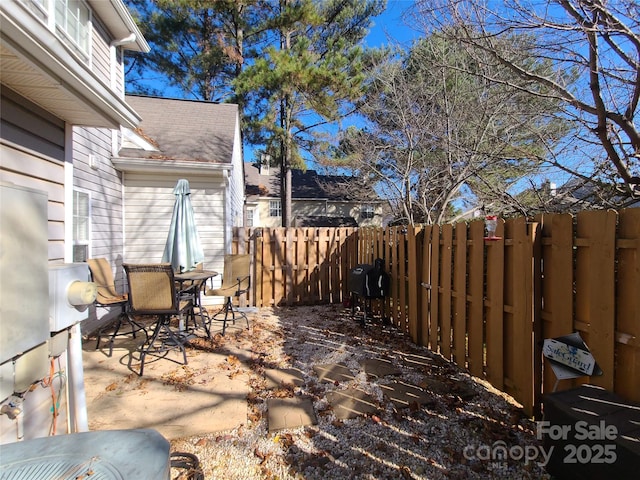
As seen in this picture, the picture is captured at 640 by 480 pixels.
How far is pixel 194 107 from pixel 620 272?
972 centimetres

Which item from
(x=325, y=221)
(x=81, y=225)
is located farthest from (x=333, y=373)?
(x=325, y=221)

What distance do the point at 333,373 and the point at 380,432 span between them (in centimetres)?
108

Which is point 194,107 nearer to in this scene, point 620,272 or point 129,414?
point 129,414

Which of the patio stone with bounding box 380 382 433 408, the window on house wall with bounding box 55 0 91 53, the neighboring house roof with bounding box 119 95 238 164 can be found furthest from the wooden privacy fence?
the window on house wall with bounding box 55 0 91 53

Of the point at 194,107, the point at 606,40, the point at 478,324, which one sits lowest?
the point at 478,324

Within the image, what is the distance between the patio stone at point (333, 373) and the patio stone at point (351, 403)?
9.6 inches

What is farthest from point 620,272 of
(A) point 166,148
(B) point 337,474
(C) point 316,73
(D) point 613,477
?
(C) point 316,73

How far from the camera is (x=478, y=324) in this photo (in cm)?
316

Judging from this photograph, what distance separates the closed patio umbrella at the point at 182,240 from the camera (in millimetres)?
4845

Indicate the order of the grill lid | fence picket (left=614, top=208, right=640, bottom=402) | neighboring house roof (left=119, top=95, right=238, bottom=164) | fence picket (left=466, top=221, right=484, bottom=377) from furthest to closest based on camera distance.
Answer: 1. neighboring house roof (left=119, top=95, right=238, bottom=164)
2. fence picket (left=466, top=221, right=484, bottom=377)
3. fence picket (left=614, top=208, right=640, bottom=402)
4. the grill lid

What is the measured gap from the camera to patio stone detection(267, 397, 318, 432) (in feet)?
8.38

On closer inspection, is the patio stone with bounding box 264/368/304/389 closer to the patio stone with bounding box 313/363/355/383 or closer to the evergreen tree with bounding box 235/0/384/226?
the patio stone with bounding box 313/363/355/383

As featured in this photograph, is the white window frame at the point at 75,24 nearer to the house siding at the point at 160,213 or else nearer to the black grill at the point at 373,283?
the house siding at the point at 160,213

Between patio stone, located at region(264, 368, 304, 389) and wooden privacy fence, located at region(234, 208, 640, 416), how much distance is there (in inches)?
69.6
